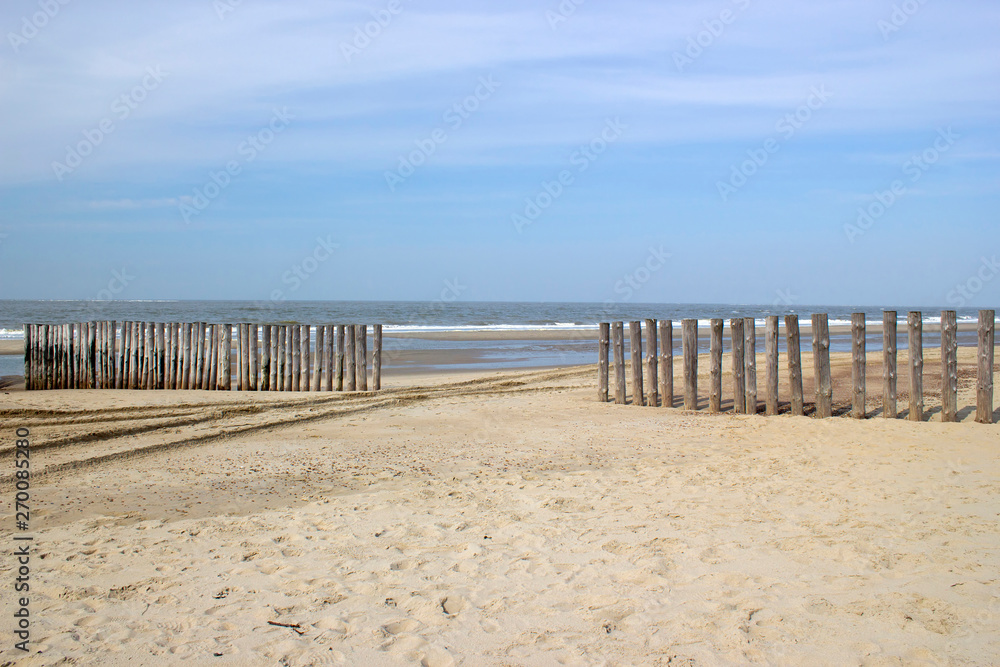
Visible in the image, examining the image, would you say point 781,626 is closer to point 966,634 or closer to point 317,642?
point 966,634

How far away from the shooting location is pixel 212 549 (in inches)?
175

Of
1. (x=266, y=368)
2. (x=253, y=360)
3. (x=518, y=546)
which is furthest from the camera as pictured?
(x=266, y=368)

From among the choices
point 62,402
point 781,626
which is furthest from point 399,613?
point 62,402

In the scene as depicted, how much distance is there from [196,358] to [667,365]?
836 centimetres

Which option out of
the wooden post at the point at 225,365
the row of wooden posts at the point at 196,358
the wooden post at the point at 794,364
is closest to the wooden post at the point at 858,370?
the wooden post at the point at 794,364

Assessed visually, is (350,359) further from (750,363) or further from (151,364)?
(750,363)

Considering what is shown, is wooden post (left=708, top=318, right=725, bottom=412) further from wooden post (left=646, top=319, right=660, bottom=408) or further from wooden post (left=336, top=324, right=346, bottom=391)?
wooden post (left=336, top=324, right=346, bottom=391)

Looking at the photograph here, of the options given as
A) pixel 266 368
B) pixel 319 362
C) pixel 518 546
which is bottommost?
pixel 518 546

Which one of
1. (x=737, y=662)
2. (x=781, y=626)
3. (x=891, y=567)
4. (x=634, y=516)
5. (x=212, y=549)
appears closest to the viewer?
(x=737, y=662)

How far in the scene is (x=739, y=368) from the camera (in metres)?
9.51

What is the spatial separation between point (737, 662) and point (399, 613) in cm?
165

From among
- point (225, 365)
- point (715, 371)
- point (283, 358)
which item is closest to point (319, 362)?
point (283, 358)

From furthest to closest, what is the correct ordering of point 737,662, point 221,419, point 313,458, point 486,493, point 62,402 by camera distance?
point 62,402
point 221,419
point 313,458
point 486,493
point 737,662

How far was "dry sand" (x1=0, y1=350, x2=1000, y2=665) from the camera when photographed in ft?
10.8
